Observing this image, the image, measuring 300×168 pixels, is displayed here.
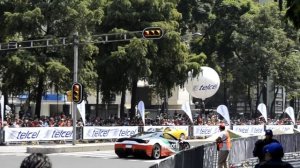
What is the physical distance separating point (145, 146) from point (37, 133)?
363 inches

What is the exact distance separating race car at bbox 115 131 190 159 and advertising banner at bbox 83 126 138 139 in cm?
867

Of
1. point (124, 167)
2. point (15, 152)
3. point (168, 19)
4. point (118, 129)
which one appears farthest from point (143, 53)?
point (124, 167)

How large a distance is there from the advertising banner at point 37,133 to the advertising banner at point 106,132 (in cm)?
107

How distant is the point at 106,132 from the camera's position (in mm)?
34562

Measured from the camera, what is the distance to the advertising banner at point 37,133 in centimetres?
3029

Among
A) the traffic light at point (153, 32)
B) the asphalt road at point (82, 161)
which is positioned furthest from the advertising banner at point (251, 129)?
the asphalt road at point (82, 161)

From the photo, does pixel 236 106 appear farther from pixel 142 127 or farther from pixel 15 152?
pixel 15 152

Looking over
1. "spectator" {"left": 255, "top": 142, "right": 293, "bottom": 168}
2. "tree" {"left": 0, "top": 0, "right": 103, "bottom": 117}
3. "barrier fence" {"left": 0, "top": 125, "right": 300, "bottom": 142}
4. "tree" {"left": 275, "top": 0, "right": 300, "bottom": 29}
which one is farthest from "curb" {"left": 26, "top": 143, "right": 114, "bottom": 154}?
"spectator" {"left": 255, "top": 142, "right": 293, "bottom": 168}

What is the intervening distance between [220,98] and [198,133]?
3807 cm

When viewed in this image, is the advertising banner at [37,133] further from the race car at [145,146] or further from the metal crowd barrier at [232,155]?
the metal crowd barrier at [232,155]

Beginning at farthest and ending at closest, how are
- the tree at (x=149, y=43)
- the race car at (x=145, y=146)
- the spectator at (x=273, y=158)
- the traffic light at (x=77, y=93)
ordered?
the tree at (x=149, y=43) → the traffic light at (x=77, y=93) → the race car at (x=145, y=146) → the spectator at (x=273, y=158)

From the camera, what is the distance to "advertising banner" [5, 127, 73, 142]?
3029cm

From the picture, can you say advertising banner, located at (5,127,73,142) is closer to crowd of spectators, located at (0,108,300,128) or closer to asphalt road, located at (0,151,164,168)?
crowd of spectators, located at (0,108,300,128)

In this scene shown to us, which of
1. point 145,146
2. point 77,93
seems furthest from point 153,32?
point 145,146
